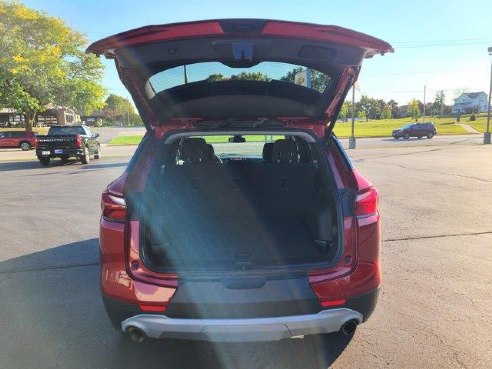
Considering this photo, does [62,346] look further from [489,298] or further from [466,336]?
[489,298]

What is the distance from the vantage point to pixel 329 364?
→ 281cm

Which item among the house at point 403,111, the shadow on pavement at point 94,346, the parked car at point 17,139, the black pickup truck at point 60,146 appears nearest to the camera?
the shadow on pavement at point 94,346

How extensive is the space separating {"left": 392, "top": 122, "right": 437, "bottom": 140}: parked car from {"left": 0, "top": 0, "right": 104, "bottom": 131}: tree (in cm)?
2696

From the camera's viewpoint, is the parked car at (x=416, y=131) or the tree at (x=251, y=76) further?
the parked car at (x=416, y=131)

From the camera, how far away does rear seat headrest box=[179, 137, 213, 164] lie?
13.6 ft

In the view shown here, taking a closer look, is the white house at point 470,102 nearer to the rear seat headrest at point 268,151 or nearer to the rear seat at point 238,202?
the rear seat headrest at point 268,151

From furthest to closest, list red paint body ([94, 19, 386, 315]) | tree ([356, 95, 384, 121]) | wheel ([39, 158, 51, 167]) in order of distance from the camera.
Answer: tree ([356, 95, 384, 121]) → wheel ([39, 158, 51, 167]) → red paint body ([94, 19, 386, 315])

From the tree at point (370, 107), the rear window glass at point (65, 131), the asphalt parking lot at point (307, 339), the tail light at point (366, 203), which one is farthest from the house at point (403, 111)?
the tail light at point (366, 203)

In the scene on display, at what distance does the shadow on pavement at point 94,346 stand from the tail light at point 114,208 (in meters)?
1.01

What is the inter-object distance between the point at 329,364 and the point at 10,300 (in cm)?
288

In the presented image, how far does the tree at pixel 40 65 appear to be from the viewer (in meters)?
32.6

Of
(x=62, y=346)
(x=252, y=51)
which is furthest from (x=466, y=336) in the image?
(x=62, y=346)

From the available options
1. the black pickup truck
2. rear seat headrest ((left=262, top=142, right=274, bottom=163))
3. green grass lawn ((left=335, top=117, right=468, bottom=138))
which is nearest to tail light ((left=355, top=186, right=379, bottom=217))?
rear seat headrest ((left=262, top=142, right=274, bottom=163))

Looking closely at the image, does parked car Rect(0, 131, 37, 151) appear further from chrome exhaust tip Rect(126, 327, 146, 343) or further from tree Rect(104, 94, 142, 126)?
tree Rect(104, 94, 142, 126)
